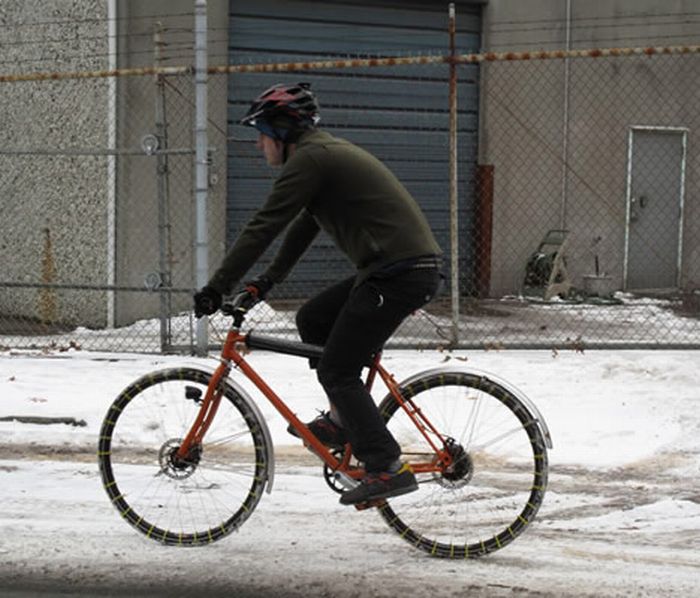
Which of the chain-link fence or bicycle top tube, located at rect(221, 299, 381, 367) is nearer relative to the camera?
bicycle top tube, located at rect(221, 299, 381, 367)

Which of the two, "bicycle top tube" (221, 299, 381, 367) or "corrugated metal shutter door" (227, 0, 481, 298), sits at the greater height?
"corrugated metal shutter door" (227, 0, 481, 298)

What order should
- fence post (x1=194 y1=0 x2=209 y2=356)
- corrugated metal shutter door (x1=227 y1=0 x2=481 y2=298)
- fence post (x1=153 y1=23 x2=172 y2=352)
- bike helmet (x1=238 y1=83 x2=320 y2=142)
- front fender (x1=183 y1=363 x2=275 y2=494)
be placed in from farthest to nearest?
corrugated metal shutter door (x1=227 y1=0 x2=481 y2=298)
fence post (x1=153 y1=23 x2=172 y2=352)
fence post (x1=194 y1=0 x2=209 y2=356)
front fender (x1=183 y1=363 x2=275 y2=494)
bike helmet (x1=238 y1=83 x2=320 y2=142)

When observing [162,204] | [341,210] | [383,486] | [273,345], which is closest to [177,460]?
[273,345]

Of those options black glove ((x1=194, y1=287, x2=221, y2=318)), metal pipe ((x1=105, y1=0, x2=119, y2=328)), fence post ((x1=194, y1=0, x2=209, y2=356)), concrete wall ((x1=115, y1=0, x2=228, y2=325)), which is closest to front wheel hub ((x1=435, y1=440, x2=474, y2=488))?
black glove ((x1=194, y1=287, x2=221, y2=318))

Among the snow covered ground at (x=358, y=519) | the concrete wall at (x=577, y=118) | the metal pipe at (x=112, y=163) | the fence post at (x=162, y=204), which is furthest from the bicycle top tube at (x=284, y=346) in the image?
the concrete wall at (x=577, y=118)

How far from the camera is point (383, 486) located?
5.20m

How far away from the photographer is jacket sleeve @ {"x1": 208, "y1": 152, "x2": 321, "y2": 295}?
16.3 feet

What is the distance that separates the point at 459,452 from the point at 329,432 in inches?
23.1

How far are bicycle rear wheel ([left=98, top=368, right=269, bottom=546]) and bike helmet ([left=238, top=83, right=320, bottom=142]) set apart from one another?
45.3 inches

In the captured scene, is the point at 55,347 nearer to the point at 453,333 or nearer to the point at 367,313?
the point at 453,333

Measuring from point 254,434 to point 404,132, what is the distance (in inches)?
411

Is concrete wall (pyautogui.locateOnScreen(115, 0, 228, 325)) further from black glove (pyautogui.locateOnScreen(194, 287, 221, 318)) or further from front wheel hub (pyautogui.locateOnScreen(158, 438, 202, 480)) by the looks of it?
black glove (pyautogui.locateOnScreen(194, 287, 221, 318))

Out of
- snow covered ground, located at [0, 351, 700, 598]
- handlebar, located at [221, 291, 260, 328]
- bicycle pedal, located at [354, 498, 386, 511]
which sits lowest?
snow covered ground, located at [0, 351, 700, 598]

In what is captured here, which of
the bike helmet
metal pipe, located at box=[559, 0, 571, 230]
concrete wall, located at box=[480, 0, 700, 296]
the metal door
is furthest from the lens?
the metal door
